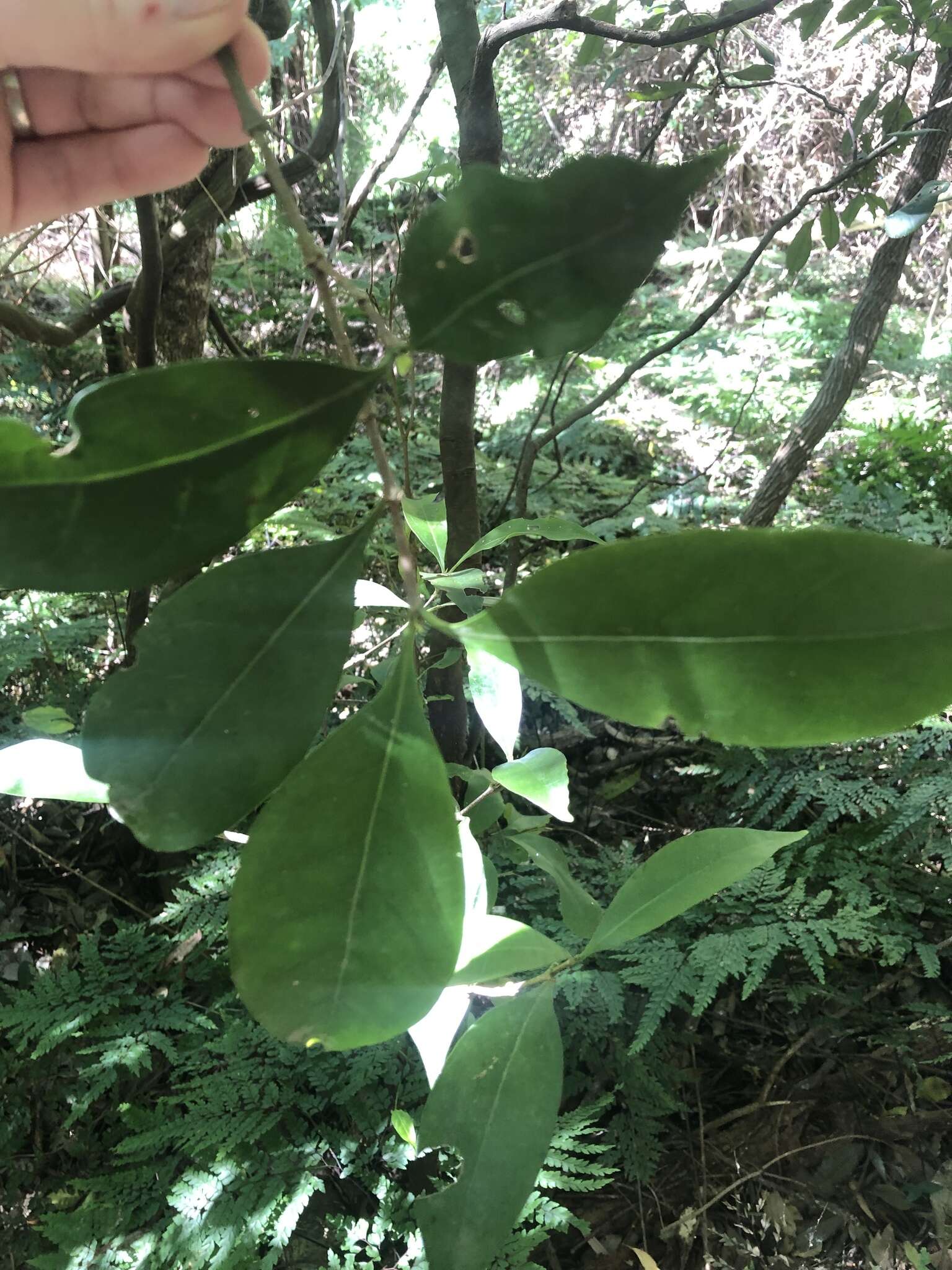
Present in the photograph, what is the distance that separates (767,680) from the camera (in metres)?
0.32

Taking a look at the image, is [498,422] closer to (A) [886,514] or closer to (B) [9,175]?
(A) [886,514]

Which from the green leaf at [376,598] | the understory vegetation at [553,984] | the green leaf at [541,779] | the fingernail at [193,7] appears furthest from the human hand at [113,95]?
the green leaf at [541,779]

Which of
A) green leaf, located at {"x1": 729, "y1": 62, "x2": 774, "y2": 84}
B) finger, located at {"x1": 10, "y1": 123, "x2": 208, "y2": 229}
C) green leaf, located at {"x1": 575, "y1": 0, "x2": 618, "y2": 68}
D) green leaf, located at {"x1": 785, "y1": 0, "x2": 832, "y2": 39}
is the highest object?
green leaf, located at {"x1": 575, "y1": 0, "x2": 618, "y2": 68}

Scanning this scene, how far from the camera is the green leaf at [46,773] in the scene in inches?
18.9

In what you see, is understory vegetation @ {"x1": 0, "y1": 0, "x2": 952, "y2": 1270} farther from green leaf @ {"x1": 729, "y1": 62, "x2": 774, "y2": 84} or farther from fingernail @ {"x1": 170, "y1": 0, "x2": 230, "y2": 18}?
fingernail @ {"x1": 170, "y1": 0, "x2": 230, "y2": 18}

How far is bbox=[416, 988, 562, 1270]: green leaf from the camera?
1.65 feet

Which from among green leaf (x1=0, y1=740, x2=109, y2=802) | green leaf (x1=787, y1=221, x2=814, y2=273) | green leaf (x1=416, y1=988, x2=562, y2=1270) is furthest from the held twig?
green leaf (x1=787, y1=221, x2=814, y2=273)

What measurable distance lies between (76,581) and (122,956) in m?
1.36

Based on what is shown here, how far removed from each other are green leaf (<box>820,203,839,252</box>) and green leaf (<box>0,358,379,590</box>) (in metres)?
1.49

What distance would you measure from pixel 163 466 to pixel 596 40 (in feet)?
4.82

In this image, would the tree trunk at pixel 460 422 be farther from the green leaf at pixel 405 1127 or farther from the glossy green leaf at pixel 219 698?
the glossy green leaf at pixel 219 698

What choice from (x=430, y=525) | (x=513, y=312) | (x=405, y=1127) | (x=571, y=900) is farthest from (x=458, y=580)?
(x=405, y=1127)

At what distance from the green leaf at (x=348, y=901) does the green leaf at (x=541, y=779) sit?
10.8 inches

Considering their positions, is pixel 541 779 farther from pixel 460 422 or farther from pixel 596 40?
pixel 596 40
